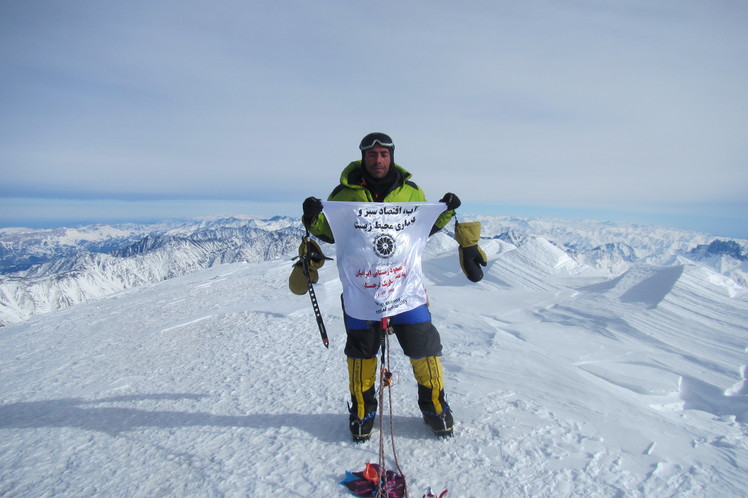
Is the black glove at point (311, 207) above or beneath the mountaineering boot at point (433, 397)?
above

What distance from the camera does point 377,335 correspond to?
3895 mm

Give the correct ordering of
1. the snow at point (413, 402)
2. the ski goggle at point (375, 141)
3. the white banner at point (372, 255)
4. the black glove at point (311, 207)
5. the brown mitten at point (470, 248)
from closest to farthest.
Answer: the snow at point (413, 402)
the black glove at point (311, 207)
the white banner at point (372, 255)
the ski goggle at point (375, 141)
the brown mitten at point (470, 248)

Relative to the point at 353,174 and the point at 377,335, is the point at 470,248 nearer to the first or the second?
the point at 377,335

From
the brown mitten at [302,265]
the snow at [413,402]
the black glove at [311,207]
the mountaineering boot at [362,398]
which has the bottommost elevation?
the snow at [413,402]

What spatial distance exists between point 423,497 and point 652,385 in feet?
15.2

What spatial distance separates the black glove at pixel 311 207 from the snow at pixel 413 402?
2478 millimetres

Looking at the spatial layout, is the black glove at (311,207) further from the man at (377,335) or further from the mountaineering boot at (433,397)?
the mountaineering boot at (433,397)

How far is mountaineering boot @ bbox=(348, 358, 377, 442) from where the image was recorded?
3.80m

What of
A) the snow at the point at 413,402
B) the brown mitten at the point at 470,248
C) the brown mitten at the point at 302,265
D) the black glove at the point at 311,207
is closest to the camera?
the snow at the point at 413,402

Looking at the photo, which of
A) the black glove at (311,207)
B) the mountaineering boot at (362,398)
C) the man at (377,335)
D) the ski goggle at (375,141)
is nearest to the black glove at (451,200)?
the man at (377,335)

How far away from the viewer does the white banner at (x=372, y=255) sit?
3730 millimetres

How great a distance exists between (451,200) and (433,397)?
86.9 inches

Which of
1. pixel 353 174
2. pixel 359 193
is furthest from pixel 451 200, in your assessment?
pixel 353 174

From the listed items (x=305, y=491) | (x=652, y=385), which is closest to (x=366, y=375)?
(x=305, y=491)
